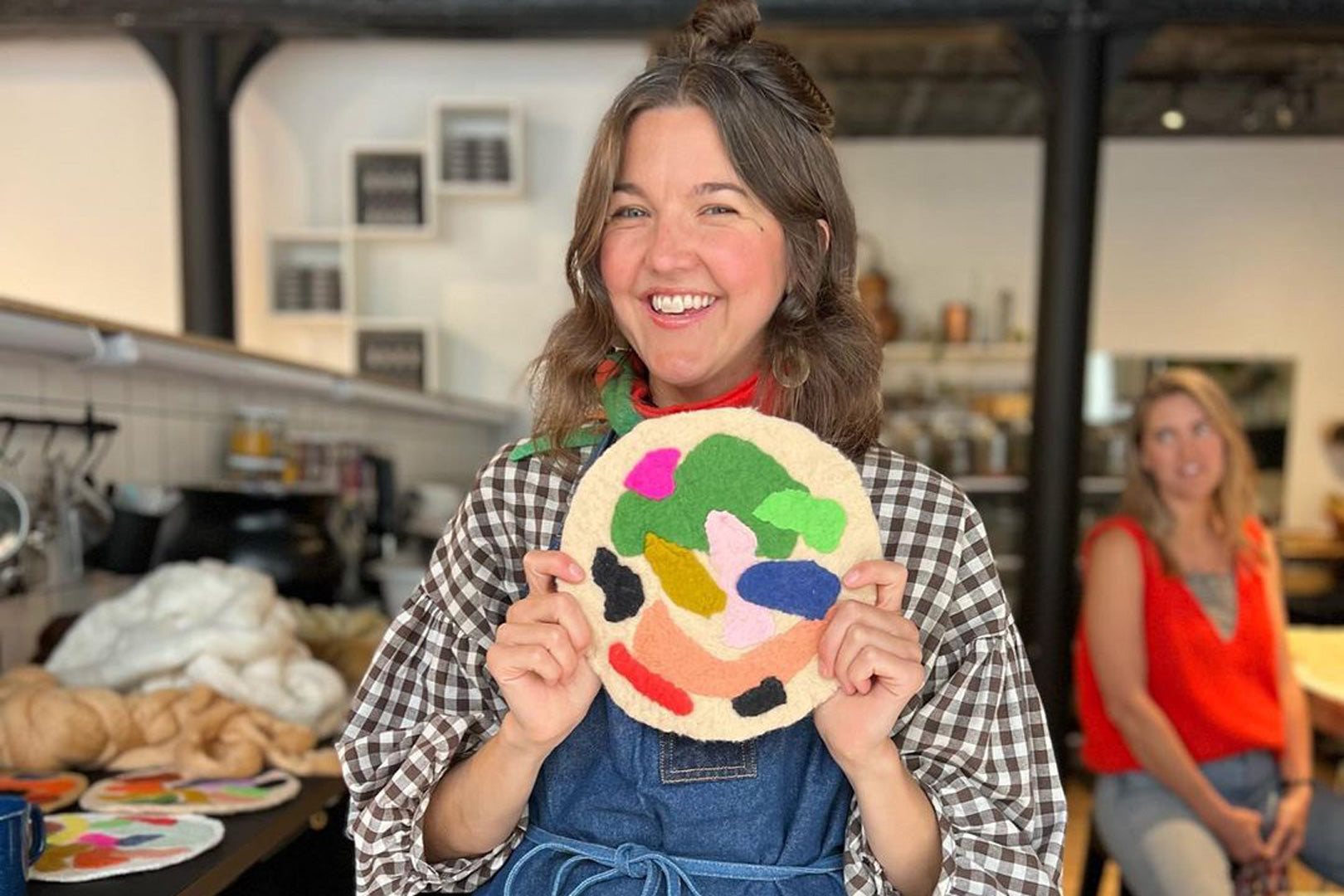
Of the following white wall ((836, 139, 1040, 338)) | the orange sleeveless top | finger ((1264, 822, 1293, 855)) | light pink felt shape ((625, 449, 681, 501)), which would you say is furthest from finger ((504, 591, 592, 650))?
white wall ((836, 139, 1040, 338))

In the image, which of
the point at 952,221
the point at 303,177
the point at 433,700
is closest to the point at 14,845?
the point at 433,700

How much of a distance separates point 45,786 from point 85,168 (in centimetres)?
446

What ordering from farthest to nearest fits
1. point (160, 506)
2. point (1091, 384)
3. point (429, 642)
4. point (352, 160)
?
point (1091, 384), point (352, 160), point (160, 506), point (429, 642)

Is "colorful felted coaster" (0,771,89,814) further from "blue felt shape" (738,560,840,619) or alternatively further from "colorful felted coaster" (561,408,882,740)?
"blue felt shape" (738,560,840,619)

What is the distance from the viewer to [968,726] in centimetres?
105

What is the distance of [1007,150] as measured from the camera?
6801 millimetres

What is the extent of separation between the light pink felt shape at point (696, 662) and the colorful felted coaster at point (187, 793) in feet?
2.37

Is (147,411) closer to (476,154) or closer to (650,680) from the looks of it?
(650,680)

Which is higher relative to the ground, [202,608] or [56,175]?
[56,175]

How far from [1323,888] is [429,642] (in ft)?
11.2

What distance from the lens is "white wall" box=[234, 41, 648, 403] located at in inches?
194

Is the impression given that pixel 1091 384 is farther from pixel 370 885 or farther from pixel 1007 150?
pixel 370 885

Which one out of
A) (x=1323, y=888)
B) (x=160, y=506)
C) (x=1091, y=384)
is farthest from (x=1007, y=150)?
(x=160, y=506)

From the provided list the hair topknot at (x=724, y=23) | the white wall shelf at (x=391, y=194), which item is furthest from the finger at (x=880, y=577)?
the white wall shelf at (x=391, y=194)
